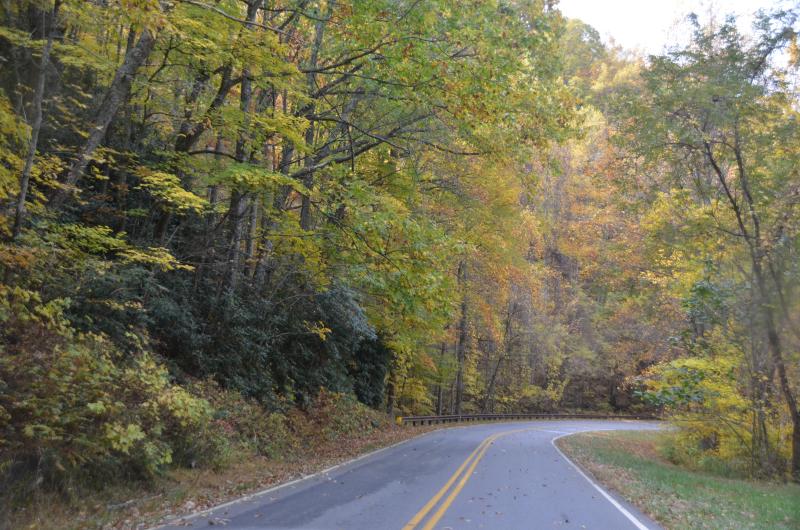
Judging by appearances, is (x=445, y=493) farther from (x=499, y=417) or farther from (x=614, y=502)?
(x=499, y=417)

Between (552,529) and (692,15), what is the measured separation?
15302 mm

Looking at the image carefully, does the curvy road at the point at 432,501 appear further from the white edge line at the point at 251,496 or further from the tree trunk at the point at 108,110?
Result: the tree trunk at the point at 108,110

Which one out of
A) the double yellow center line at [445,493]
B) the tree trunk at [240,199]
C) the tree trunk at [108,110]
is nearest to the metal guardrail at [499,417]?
the double yellow center line at [445,493]

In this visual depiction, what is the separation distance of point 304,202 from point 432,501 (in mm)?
10370

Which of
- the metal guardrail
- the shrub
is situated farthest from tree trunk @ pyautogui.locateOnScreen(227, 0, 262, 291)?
the metal guardrail

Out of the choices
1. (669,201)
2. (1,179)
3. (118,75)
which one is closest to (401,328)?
(669,201)

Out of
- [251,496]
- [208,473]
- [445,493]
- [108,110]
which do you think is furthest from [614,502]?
[108,110]

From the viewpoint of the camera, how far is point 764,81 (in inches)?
647

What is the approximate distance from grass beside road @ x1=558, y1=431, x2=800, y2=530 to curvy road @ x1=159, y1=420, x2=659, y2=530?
0.49 metres

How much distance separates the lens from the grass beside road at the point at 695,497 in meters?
9.12

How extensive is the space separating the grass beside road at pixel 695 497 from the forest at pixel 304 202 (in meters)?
2.20

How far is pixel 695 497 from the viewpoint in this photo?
1152 centimetres

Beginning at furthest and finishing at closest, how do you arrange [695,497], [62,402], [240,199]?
[240,199]
[695,497]
[62,402]

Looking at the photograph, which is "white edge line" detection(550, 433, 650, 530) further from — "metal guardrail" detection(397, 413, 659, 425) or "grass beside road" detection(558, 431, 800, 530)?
"metal guardrail" detection(397, 413, 659, 425)
